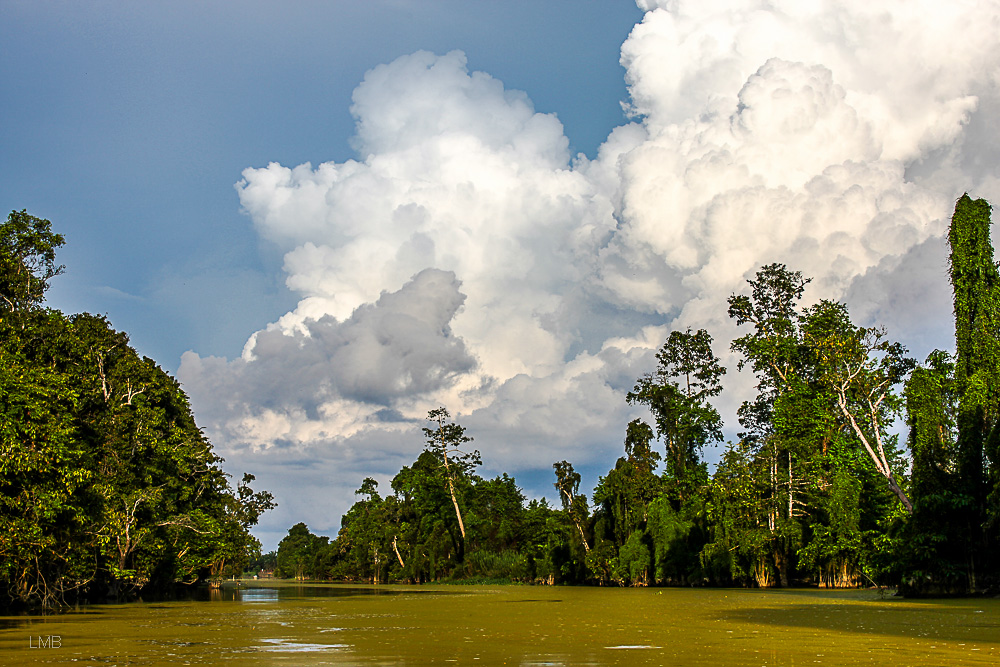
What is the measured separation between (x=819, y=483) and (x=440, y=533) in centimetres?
4708

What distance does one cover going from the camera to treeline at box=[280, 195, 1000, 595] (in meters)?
31.1

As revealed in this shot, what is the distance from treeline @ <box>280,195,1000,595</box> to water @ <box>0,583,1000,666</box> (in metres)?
8.90

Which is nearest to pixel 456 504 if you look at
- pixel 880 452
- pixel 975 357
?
pixel 880 452

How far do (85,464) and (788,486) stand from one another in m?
37.5

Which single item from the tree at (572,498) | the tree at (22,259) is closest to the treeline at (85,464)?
the tree at (22,259)

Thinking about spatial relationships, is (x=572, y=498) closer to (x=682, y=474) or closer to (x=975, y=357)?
(x=682, y=474)

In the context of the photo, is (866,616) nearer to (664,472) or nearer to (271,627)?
(271,627)

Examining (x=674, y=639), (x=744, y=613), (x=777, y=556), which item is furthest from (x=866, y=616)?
(x=777, y=556)

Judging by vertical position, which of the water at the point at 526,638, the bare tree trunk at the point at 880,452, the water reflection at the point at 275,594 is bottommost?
the water reflection at the point at 275,594

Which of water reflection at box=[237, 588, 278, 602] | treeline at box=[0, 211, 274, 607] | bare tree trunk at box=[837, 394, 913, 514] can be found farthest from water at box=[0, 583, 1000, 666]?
water reflection at box=[237, 588, 278, 602]

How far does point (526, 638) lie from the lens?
1511 centimetres

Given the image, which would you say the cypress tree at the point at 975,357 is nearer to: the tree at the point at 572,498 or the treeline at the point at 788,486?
the treeline at the point at 788,486

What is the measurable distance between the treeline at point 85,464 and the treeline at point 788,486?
1065 inches

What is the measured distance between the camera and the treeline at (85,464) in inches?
977
